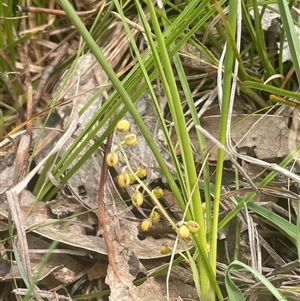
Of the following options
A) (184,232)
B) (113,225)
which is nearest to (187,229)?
(184,232)

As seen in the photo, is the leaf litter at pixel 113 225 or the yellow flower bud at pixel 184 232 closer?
the yellow flower bud at pixel 184 232

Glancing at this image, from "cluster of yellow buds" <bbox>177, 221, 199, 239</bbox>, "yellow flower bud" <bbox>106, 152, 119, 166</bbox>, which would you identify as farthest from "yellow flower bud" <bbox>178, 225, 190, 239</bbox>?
"yellow flower bud" <bbox>106, 152, 119, 166</bbox>

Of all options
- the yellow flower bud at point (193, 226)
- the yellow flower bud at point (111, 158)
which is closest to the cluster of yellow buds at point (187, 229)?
the yellow flower bud at point (193, 226)

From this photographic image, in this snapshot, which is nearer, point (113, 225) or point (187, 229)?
point (187, 229)

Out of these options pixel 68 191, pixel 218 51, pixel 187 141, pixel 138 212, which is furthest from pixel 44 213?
pixel 218 51

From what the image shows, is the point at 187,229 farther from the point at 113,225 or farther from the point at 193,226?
the point at 113,225

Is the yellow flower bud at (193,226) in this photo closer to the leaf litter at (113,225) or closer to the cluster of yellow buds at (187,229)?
the cluster of yellow buds at (187,229)

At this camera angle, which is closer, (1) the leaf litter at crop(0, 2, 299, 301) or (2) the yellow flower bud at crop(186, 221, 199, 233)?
(2) the yellow flower bud at crop(186, 221, 199, 233)

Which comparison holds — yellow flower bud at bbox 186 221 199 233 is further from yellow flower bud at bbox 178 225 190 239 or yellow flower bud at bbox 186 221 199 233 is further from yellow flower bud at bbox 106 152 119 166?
yellow flower bud at bbox 106 152 119 166

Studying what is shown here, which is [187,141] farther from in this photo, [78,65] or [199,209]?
[78,65]

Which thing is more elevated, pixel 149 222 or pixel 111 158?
pixel 111 158

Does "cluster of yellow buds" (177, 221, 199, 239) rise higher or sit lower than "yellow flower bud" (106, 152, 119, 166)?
lower

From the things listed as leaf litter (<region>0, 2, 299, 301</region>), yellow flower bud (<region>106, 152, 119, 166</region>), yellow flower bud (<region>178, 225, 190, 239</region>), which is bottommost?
leaf litter (<region>0, 2, 299, 301</region>)
